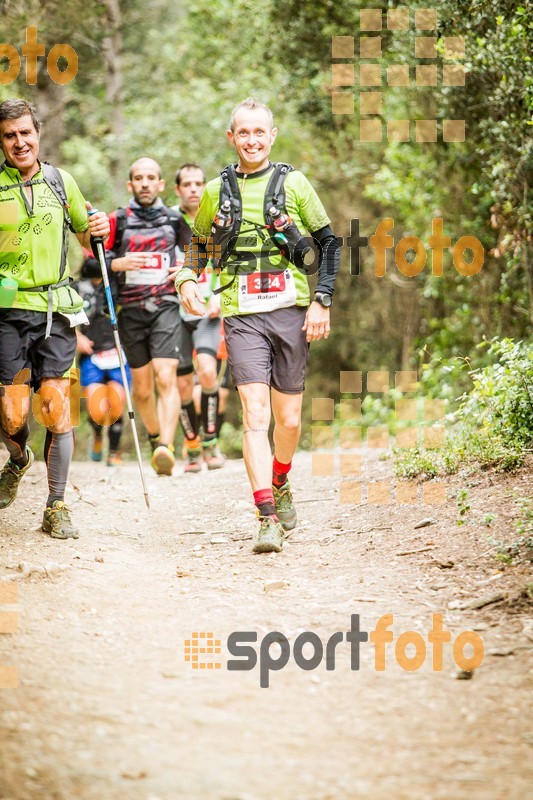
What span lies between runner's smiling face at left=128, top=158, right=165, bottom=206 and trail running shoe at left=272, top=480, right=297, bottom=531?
3.20 m

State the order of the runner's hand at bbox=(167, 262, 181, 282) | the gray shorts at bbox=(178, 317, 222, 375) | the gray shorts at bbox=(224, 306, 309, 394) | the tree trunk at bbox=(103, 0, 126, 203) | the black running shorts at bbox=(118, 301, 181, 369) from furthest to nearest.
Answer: the tree trunk at bbox=(103, 0, 126, 203) < the gray shorts at bbox=(178, 317, 222, 375) < the black running shorts at bbox=(118, 301, 181, 369) < the runner's hand at bbox=(167, 262, 181, 282) < the gray shorts at bbox=(224, 306, 309, 394)

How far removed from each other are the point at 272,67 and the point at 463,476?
11.8 meters

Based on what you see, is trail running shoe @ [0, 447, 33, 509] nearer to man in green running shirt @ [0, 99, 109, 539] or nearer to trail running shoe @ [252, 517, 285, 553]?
man in green running shirt @ [0, 99, 109, 539]

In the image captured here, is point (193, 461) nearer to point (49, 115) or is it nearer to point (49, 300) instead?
point (49, 300)

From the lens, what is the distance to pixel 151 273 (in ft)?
27.1

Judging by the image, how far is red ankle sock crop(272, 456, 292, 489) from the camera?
630 cm

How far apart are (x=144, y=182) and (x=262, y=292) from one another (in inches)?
112

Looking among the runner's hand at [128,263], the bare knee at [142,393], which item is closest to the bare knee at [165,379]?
the bare knee at [142,393]

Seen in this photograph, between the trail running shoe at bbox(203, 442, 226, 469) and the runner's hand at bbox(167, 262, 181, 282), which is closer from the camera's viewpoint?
the runner's hand at bbox(167, 262, 181, 282)

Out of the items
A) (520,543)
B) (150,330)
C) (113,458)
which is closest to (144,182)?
(150,330)

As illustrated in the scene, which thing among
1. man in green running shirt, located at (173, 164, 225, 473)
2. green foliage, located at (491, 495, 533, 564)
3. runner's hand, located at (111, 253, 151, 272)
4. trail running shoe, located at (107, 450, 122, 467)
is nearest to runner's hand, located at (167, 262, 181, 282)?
man in green running shirt, located at (173, 164, 225, 473)

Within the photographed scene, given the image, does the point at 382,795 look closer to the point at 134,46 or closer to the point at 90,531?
the point at 90,531

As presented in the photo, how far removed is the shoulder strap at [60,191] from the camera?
232 inches

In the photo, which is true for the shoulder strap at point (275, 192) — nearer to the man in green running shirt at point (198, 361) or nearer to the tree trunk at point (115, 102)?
the man in green running shirt at point (198, 361)
